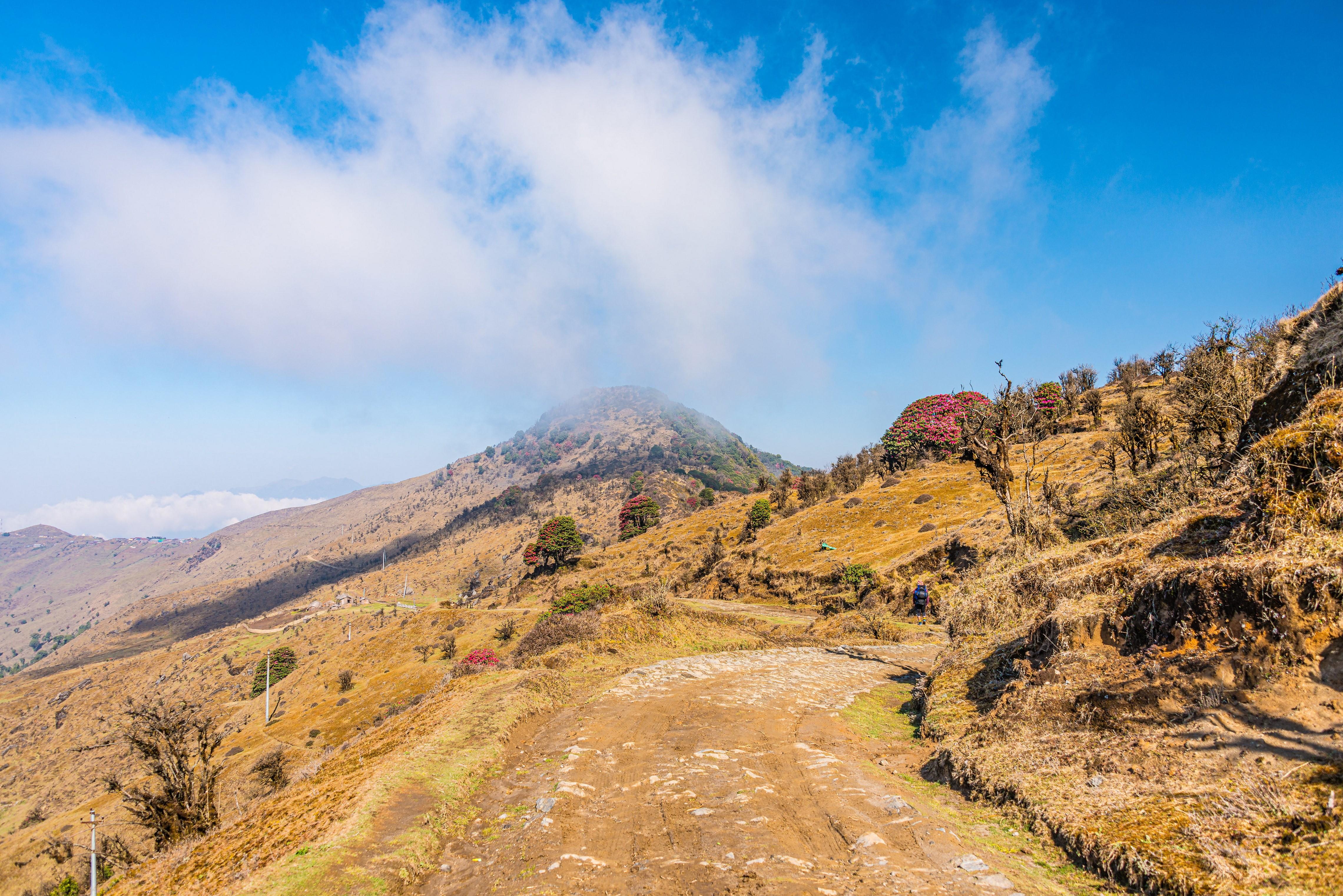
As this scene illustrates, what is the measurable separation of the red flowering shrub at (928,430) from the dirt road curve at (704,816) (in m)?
59.2

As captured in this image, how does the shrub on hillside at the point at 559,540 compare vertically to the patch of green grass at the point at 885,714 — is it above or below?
above

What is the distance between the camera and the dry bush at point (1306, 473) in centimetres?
689

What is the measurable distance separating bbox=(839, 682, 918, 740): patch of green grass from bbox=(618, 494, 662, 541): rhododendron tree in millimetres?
94352

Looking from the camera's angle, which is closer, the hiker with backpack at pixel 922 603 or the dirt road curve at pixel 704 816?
the dirt road curve at pixel 704 816

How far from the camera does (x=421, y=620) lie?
2719 inches

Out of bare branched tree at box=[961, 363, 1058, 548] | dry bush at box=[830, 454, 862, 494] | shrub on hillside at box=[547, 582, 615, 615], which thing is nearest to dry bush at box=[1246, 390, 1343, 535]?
bare branched tree at box=[961, 363, 1058, 548]

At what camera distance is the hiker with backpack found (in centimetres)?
2697

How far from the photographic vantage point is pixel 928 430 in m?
65.9

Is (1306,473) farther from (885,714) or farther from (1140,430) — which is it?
(1140,430)

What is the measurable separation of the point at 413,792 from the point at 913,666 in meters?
15.6

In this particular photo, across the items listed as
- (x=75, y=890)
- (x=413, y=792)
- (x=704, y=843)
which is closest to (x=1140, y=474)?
(x=704, y=843)

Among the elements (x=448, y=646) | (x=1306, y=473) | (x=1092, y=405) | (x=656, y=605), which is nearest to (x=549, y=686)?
(x=656, y=605)

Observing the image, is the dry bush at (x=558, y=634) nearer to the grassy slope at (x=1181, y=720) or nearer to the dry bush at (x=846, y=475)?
the grassy slope at (x=1181, y=720)

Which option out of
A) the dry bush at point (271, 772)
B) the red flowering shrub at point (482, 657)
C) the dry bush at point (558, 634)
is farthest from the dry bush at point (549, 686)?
the red flowering shrub at point (482, 657)
